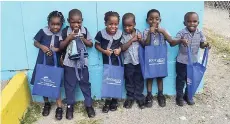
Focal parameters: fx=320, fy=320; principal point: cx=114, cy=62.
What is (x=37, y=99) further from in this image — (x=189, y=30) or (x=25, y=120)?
(x=189, y=30)

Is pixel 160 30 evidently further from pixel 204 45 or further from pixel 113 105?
pixel 113 105

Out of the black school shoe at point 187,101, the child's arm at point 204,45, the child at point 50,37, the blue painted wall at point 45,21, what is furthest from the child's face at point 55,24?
the black school shoe at point 187,101

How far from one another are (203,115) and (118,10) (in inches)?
67.2

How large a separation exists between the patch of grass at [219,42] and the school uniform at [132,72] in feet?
8.13

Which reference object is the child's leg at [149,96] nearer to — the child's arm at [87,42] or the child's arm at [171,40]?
the child's arm at [171,40]

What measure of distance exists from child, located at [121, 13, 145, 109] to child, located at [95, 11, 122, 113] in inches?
3.9

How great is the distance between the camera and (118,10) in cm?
402

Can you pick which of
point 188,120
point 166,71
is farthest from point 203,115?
point 166,71

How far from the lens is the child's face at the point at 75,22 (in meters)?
3.71

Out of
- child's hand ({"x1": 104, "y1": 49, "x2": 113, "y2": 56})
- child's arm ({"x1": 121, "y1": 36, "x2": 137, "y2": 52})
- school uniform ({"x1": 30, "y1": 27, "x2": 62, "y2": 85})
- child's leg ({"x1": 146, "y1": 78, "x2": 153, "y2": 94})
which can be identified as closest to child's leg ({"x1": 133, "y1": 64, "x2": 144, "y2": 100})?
child's leg ({"x1": 146, "y1": 78, "x2": 153, "y2": 94})

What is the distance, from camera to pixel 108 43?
13.0ft

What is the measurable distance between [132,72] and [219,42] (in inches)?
132

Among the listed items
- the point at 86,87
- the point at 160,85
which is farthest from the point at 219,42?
the point at 86,87

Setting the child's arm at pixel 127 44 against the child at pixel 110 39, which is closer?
the child at pixel 110 39
